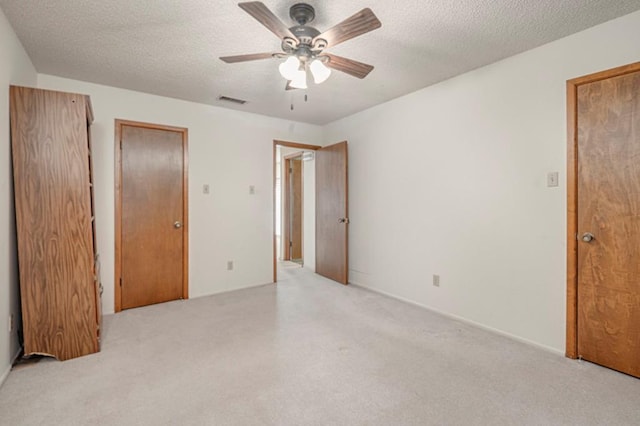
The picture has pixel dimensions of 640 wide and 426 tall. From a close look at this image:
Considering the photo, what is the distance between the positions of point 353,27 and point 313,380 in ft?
7.16

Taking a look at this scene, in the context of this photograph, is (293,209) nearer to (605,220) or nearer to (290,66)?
(290,66)

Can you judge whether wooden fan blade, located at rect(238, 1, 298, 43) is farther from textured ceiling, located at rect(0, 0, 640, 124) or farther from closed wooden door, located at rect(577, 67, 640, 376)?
closed wooden door, located at rect(577, 67, 640, 376)

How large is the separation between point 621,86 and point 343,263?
3.24m

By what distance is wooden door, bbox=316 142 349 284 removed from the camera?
4285 millimetres

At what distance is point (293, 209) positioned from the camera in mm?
6148

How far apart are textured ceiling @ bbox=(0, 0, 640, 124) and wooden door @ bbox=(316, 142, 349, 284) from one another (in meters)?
1.28

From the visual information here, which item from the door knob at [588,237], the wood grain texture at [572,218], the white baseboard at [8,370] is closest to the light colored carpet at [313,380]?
the white baseboard at [8,370]

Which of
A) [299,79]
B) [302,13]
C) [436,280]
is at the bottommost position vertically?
[436,280]

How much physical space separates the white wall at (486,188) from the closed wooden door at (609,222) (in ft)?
0.42

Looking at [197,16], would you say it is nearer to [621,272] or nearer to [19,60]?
[19,60]

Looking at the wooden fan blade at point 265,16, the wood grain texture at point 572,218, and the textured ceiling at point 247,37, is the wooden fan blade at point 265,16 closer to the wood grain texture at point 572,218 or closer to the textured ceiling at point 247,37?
the textured ceiling at point 247,37

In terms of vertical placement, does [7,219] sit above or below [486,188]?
below

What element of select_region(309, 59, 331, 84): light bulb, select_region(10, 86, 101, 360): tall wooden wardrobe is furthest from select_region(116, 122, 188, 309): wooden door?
select_region(309, 59, 331, 84): light bulb

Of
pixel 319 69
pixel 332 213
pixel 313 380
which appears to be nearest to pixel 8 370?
pixel 313 380
